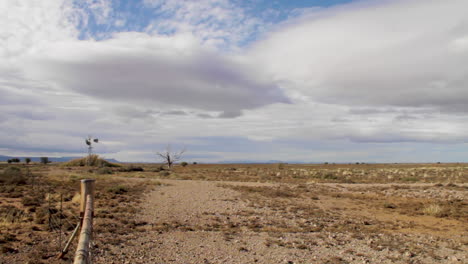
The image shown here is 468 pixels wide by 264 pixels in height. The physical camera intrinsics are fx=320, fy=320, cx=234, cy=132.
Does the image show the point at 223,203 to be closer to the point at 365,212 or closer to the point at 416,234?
the point at 365,212

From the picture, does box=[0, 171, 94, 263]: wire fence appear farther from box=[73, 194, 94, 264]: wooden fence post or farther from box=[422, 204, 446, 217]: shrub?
box=[422, 204, 446, 217]: shrub

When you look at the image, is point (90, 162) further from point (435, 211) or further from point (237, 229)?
point (435, 211)

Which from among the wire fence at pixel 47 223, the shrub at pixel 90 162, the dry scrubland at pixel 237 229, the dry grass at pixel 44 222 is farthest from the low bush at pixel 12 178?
the shrub at pixel 90 162

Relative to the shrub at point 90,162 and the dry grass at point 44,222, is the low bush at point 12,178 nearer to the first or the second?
the dry grass at point 44,222

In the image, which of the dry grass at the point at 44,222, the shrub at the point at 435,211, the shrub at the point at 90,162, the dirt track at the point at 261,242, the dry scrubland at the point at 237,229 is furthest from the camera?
the shrub at the point at 90,162

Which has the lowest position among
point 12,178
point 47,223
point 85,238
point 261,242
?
point 261,242

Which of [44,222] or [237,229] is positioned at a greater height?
[44,222]

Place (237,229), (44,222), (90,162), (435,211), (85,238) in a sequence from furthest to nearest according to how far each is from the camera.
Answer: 1. (90,162)
2. (435,211)
3. (237,229)
4. (44,222)
5. (85,238)

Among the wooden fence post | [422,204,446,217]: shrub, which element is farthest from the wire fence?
[422,204,446,217]: shrub

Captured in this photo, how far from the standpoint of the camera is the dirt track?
863cm

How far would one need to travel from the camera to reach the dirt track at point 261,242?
8.63 m

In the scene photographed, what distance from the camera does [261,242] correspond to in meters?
10.1

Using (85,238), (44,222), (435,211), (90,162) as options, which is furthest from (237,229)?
(90,162)

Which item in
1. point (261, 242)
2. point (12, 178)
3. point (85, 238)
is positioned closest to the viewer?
point (85, 238)
